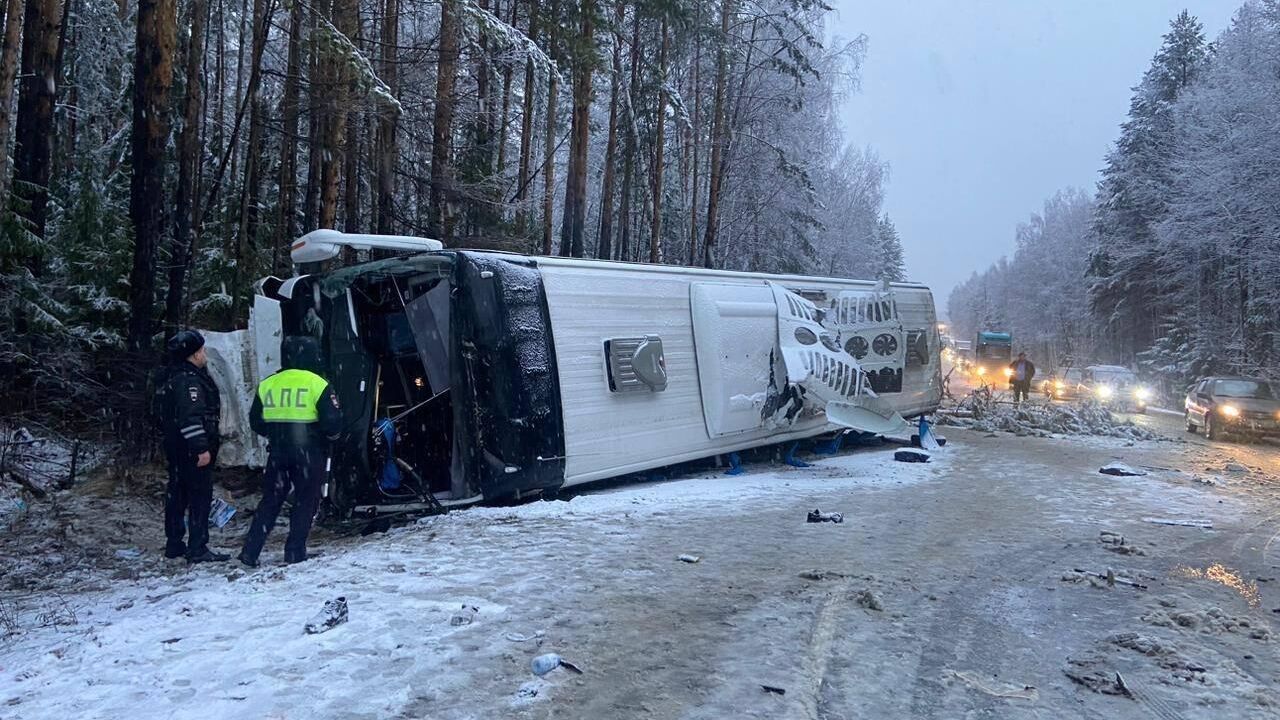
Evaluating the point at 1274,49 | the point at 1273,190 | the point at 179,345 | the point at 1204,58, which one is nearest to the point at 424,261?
the point at 179,345

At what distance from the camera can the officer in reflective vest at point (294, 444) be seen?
5.62 m

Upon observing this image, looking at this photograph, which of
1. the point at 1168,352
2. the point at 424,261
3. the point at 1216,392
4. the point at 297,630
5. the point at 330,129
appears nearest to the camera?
the point at 297,630

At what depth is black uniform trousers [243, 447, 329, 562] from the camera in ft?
18.4

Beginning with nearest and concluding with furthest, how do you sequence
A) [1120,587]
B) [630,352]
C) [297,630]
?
[297,630] < [1120,587] < [630,352]

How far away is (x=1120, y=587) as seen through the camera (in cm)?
555

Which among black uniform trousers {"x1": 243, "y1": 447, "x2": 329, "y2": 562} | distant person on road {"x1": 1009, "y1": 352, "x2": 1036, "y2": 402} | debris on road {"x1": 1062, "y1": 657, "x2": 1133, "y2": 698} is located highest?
distant person on road {"x1": 1009, "y1": 352, "x2": 1036, "y2": 402}

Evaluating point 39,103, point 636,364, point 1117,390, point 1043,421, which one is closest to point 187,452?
point 636,364

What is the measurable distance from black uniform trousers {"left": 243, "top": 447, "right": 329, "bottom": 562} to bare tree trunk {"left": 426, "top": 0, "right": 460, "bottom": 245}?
821 centimetres

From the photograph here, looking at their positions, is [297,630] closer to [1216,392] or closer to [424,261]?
[424,261]

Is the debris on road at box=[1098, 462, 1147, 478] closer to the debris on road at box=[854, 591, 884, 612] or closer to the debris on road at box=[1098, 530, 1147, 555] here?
the debris on road at box=[1098, 530, 1147, 555]

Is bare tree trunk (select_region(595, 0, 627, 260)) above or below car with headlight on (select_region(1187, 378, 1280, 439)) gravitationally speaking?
above

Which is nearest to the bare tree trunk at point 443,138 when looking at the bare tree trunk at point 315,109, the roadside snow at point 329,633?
→ the bare tree trunk at point 315,109

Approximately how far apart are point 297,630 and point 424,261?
3481 millimetres

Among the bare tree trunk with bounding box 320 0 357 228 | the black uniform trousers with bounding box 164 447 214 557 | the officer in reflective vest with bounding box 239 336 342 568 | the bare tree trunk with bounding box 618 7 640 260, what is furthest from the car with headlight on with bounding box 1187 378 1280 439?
the black uniform trousers with bounding box 164 447 214 557
